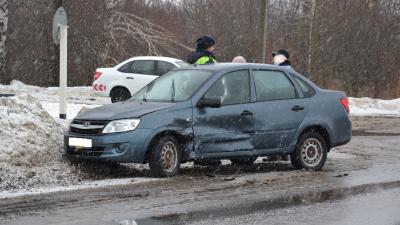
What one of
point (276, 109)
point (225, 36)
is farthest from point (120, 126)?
point (225, 36)

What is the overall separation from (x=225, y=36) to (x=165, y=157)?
34.6 meters

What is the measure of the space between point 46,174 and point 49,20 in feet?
83.5

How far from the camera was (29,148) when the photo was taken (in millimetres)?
10305

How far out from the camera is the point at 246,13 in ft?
147

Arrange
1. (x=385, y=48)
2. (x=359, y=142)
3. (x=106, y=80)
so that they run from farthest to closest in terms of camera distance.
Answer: (x=385, y=48) → (x=106, y=80) → (x=359, y=142)

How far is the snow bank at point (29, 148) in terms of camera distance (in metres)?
9.64

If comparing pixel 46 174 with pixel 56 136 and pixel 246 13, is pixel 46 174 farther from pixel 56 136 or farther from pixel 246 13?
pixel 246 13

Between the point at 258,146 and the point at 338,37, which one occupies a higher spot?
the point at 338,37

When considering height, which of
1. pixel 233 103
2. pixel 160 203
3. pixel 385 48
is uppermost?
pixel 385 48

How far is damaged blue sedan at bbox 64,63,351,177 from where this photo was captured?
9836mm

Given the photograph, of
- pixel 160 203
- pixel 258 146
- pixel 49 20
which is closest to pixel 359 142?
pixel 258 146

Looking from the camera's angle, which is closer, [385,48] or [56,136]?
[56,136]

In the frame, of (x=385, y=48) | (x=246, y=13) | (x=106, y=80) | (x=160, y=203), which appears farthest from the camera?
(x=246, y=13)

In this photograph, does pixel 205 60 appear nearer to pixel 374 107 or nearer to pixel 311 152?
pixel 311 152
